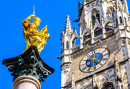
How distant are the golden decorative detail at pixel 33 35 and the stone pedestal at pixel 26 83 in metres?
1.41

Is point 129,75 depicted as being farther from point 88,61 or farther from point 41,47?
point 41,47

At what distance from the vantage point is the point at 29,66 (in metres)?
13.9

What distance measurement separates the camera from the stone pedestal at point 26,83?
1327cm

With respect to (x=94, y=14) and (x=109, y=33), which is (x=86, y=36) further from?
(x=94, y=14)

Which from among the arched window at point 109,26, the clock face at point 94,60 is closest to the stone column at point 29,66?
the clock face at point 94,60

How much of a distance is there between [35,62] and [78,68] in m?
22.0

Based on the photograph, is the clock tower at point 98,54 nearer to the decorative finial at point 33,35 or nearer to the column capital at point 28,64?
the decorative finial at point 33,35

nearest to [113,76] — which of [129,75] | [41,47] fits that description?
[129,75]

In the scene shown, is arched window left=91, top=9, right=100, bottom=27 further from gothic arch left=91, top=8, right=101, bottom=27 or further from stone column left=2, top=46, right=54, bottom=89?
stone column left=2, top=46, right=54, bottom=89

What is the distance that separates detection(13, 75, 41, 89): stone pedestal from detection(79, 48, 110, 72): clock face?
2157 centimetres

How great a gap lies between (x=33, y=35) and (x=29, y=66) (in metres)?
1.29

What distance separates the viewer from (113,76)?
33.1 meters

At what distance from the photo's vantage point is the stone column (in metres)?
13.7

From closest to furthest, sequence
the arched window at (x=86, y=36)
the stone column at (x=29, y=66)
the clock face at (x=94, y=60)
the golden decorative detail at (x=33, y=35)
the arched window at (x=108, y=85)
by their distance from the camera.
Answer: the stone column at (x=29, y=66)
the golden decorative detail at (x=33, y=35)
the arched window at (x=108, y=85)
the clock face at (x=94, y=60)
the arched window at (x=86, y=36)
